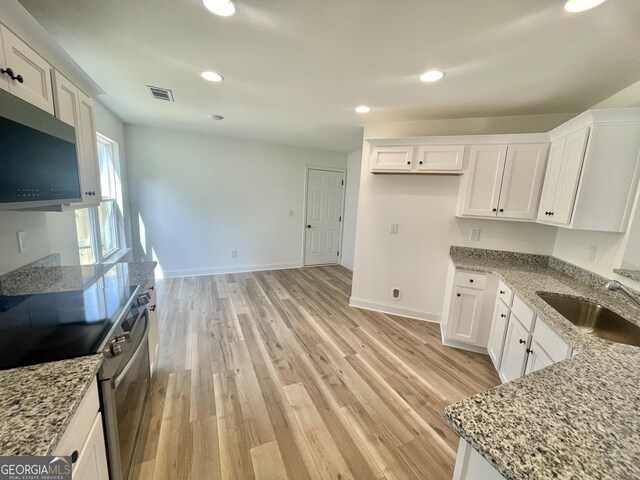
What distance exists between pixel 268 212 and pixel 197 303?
7.04 feet

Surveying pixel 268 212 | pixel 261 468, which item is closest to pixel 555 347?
pixel 261 468

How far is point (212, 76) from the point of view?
6.80 ft

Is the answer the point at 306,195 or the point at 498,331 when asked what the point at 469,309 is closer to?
the point at 498,331

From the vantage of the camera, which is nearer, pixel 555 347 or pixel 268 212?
pixel 555 347

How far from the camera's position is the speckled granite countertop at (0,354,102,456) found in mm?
602

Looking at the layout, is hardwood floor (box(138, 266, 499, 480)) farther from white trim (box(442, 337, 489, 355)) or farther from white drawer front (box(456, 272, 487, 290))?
white drawer front (box(456, 272, 487, 290))

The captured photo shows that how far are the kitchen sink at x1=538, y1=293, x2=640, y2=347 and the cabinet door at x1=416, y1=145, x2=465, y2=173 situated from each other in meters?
1.47

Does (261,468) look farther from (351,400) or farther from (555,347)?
(555,347)

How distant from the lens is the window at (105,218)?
2.75 m

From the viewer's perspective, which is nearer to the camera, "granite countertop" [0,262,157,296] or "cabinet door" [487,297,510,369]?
"granite countertop" [0,262,157,296]

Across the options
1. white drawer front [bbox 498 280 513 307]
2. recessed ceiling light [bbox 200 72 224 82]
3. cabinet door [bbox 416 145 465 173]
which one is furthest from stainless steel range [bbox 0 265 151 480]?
cabinet door [bbox 416 145 465 173]

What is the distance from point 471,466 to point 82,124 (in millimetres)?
2746

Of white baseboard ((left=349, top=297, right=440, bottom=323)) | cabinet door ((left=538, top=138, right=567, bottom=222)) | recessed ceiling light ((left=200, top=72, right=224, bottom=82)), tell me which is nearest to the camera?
recessed ceiling light ((left=200, top=72, right=224, bottom=82))

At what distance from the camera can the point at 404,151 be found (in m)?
2.87
